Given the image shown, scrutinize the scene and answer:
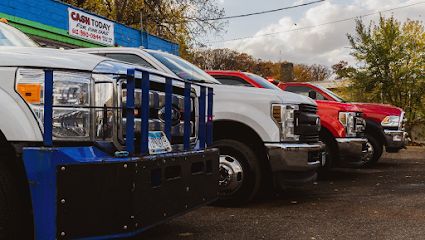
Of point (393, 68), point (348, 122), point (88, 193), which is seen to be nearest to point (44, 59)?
point (88, 193)

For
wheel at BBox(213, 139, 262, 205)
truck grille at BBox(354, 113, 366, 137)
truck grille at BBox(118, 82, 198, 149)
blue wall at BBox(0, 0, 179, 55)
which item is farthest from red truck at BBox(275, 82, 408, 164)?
blue wall at BBox(0, 0, 179, 55)

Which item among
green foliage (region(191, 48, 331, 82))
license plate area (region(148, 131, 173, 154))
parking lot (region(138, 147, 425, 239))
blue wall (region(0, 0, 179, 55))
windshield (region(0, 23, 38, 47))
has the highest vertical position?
green foliage (region(191, 48, 331, 82))

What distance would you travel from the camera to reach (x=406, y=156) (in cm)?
1361

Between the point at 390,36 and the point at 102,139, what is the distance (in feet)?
55.7

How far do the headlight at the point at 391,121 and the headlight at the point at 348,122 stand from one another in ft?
9.46

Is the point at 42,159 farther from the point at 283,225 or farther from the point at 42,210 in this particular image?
the point at 283,225

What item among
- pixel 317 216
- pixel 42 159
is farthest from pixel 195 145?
pixel 317 216

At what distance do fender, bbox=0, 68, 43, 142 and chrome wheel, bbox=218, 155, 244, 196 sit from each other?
3031 millimetres

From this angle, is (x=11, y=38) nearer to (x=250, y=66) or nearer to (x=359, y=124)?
(x=359, y=124)

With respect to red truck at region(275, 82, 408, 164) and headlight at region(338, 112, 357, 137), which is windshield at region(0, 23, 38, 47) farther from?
red truck at region(275, 82, 408, 164)

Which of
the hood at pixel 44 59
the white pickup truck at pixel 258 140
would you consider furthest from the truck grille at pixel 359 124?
the hood at pixel 44 59

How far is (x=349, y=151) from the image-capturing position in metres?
7.76

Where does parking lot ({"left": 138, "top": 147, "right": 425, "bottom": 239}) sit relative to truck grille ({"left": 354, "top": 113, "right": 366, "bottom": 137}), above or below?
below

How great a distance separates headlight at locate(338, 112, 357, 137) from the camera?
7.93m
